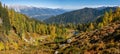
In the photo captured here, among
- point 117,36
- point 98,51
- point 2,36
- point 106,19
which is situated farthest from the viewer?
point 2,36

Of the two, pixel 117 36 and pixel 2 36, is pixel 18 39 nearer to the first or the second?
pixel 2 36

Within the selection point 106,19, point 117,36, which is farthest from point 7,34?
point 117,36

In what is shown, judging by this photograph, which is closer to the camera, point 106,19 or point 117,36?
point 117,36

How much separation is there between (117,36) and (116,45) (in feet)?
22.9

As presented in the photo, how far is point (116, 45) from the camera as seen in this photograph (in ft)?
121

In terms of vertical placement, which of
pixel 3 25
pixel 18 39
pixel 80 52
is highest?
pixel 80 52

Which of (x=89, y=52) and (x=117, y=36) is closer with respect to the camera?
(x=89, y=52)

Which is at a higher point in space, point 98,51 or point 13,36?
point 98,51

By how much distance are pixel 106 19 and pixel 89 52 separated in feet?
419

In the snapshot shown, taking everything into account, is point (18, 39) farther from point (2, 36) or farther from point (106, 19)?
point (106, 19)

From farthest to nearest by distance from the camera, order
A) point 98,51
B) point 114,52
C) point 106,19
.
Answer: point 106,19
point 98,51
point 114,52

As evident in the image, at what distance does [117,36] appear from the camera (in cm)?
4359

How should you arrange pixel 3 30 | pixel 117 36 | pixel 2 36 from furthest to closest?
pixel 3 30 < pixel 2 36 < pixel 117 36

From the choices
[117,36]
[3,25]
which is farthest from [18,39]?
[117,36]
